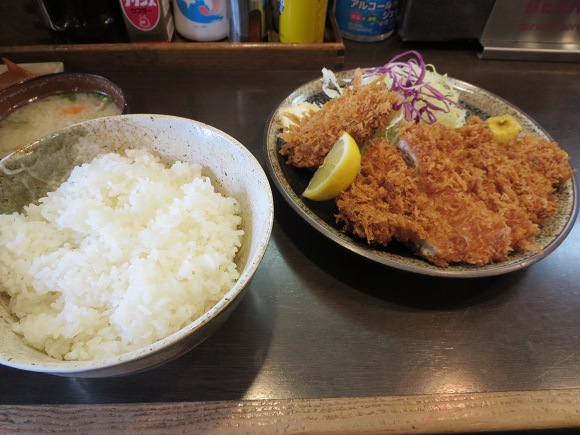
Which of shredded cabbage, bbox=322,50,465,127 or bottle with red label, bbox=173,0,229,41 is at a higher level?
bottle with red label, bbox=173,0,229,41

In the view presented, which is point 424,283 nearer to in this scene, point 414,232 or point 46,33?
point 414,232

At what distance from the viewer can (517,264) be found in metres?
1.22

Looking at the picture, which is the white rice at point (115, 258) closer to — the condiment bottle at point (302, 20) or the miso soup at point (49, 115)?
the miso soup at point (49, 115)

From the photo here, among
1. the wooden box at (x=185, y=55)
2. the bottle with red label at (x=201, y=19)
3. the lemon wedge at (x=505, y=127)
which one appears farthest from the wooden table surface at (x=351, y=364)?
the bottle with red label at (x=201, y=19)

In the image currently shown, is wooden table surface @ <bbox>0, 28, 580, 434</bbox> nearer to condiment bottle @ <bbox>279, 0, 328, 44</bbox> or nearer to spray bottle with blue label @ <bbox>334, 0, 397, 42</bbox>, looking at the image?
condiment bottle @ <bbox>279, 0, 328, 44</bbox>

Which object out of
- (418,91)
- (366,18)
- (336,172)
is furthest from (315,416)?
(366,18)

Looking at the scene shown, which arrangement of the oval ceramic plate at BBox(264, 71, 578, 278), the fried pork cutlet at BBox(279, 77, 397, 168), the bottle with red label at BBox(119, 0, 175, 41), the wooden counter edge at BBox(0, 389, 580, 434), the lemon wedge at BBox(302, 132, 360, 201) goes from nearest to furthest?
the wooden counter edge at BBox(0, 389, 580, 434), the oval ceramic plate at BBox(264, 71, 578, 278), the lemon wedge at BBox(302, 132, 360, 201), the fried pork cutlet at BBox(279, 77, 397, 168), the bottle with red label at BBox(119, 0, 175, 41)

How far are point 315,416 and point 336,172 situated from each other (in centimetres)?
77

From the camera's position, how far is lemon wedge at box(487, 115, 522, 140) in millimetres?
1745

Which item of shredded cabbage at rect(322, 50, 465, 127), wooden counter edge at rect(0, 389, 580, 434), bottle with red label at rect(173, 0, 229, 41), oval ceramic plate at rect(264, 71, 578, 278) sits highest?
bottle with red label at rect(173, 0, 229, 41)

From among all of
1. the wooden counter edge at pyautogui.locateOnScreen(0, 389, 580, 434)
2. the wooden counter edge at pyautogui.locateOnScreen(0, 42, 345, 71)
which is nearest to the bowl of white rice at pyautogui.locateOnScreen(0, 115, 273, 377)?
the wooden counter edge at pyautogui.locateOnScreen(0, 389, 580, 434)

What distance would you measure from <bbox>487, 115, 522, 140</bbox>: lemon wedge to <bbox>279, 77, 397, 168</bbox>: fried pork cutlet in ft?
1.81

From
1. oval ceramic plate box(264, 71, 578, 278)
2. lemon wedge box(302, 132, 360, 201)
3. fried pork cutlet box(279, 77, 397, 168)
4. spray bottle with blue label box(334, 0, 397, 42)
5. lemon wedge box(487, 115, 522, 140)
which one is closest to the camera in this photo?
oval ceramic plate box(264, 71, 578, 278)

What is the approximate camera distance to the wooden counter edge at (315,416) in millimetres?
985
